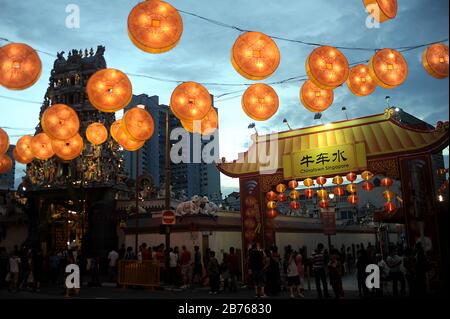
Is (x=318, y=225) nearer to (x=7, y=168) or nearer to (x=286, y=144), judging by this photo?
(x=286, y=144)

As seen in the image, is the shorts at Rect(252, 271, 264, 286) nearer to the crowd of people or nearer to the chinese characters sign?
the crowd of people

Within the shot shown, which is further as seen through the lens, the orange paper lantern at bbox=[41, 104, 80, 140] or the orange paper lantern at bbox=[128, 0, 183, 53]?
the orange paper lantern at bbox=[41, 104, 80, 140]

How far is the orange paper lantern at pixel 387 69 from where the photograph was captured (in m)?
9.52

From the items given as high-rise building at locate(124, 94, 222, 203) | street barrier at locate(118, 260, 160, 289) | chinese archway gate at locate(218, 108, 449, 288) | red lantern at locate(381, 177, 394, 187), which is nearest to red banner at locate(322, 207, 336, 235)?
chinese archway gate at locate(218, 108, 449, 288)

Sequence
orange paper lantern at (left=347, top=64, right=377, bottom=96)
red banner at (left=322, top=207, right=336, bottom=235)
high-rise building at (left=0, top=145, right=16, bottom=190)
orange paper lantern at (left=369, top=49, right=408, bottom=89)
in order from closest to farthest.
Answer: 1. orange paper lantern at (left=369, top=49, right=408, bottom=89)
2. orange paper lantern at (left=347, top=64, right=377, bottom=96)
3. red banner at (left=322, top=207, right=336, bottom=235)
4. high-rise building at (left=0, top=145, right=16, bottom=190)

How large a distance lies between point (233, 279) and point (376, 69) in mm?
9094

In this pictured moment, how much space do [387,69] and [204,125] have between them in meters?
5.14

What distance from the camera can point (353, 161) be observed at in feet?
48.7

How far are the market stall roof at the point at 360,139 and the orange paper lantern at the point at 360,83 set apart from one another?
3152 mm

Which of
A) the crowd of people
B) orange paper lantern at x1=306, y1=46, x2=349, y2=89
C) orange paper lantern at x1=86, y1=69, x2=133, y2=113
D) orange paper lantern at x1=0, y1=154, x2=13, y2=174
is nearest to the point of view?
orange paper lantern at x1=306, y1=46, x2=349, y2=89

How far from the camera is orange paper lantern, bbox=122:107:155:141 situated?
11.4 metres

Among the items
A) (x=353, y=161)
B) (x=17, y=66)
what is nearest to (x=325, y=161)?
(x=353, y=161)

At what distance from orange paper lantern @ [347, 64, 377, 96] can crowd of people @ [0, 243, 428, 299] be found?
444 cm

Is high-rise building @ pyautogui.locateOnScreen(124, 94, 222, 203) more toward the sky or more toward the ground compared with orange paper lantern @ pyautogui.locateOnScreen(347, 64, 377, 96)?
more toward the sky
